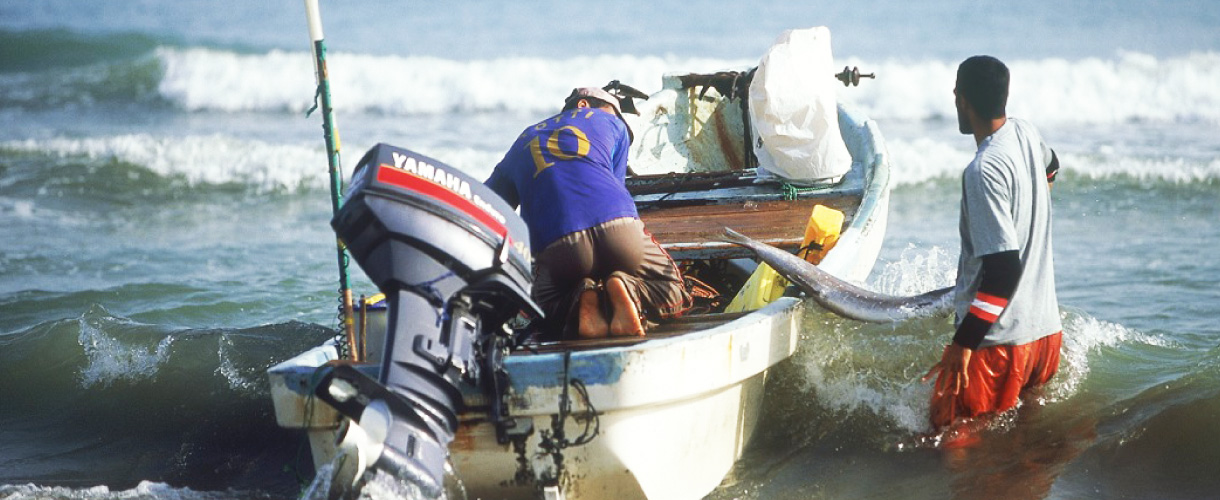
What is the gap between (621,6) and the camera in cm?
3067

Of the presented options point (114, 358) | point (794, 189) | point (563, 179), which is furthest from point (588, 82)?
point (563, 179)

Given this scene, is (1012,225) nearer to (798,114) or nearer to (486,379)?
(486,379)

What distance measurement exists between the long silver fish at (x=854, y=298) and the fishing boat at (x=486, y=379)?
6.9 inches

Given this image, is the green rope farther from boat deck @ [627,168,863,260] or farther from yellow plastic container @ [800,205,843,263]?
yellow plastic container @ [800,205,843,263]

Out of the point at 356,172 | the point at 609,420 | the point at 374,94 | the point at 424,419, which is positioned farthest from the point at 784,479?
the point at 374,94

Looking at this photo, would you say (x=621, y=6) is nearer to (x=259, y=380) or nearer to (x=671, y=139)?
(x=671, y=139)

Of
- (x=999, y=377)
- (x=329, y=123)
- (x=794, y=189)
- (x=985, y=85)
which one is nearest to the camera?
(x=985, y=85)

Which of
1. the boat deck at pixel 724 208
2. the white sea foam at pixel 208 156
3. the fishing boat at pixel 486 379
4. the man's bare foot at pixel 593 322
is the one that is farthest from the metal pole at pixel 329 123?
the white sea foam at pixel 208 156

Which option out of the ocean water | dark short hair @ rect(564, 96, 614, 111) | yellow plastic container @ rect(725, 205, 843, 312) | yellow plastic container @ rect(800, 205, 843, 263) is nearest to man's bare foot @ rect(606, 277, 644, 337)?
the ocean water

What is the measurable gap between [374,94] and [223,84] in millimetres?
3227

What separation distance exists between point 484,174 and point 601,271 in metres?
10.1

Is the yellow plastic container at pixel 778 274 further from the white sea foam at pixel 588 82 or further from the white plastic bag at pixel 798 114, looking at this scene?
the white sea foam at pixel 588 82

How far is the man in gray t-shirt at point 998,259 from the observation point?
4.47 meters

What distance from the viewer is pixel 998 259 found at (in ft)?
14.6
